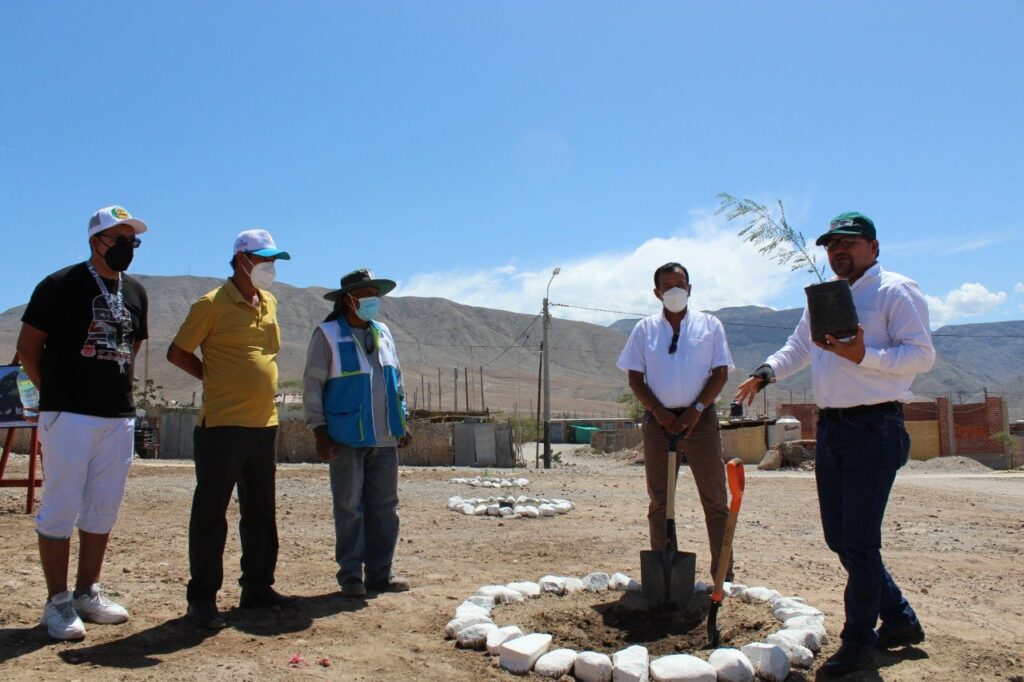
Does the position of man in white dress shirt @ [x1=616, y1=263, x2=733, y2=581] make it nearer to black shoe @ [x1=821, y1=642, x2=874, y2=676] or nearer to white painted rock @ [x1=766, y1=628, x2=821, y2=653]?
white painted rock @ [x1=766, y1=628, x2=821, y2=653]

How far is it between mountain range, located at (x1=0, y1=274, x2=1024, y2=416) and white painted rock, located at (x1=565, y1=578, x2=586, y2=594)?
89.8m

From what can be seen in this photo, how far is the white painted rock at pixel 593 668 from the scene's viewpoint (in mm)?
3545

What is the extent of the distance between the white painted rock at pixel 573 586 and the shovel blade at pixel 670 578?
2.07ft

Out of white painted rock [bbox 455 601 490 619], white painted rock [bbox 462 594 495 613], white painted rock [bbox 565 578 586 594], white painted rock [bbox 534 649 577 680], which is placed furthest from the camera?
white painted rock [bbox 565 578 586 594]

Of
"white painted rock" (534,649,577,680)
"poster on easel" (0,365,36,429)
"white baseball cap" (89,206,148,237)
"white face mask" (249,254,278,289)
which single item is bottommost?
"white painted rock" (534,649,577,680)

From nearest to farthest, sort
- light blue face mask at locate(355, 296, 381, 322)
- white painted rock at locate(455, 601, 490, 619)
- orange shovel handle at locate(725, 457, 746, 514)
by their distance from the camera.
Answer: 1. orange shovel handle at locate(725, 457, 746, 514)
2. white painted rock at locate(455, 601, 490, 619)
3. light blue face mask at locate(355, 296, 381, 322)

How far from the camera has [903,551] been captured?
269 inches

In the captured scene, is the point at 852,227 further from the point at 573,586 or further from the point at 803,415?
the point at 803,415

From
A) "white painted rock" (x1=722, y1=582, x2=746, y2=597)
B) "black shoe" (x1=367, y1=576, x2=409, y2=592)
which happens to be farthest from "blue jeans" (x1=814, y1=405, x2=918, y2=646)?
"black shoe" (x1=367, y1=576, x2=409, y2=592)

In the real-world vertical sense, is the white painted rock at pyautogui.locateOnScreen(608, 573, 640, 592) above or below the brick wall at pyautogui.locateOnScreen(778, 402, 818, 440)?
below

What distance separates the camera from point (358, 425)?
507 cm

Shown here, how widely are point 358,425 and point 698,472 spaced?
2041 mm

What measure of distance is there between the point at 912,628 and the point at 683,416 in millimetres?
1598

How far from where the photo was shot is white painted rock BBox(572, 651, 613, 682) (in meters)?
3.54
